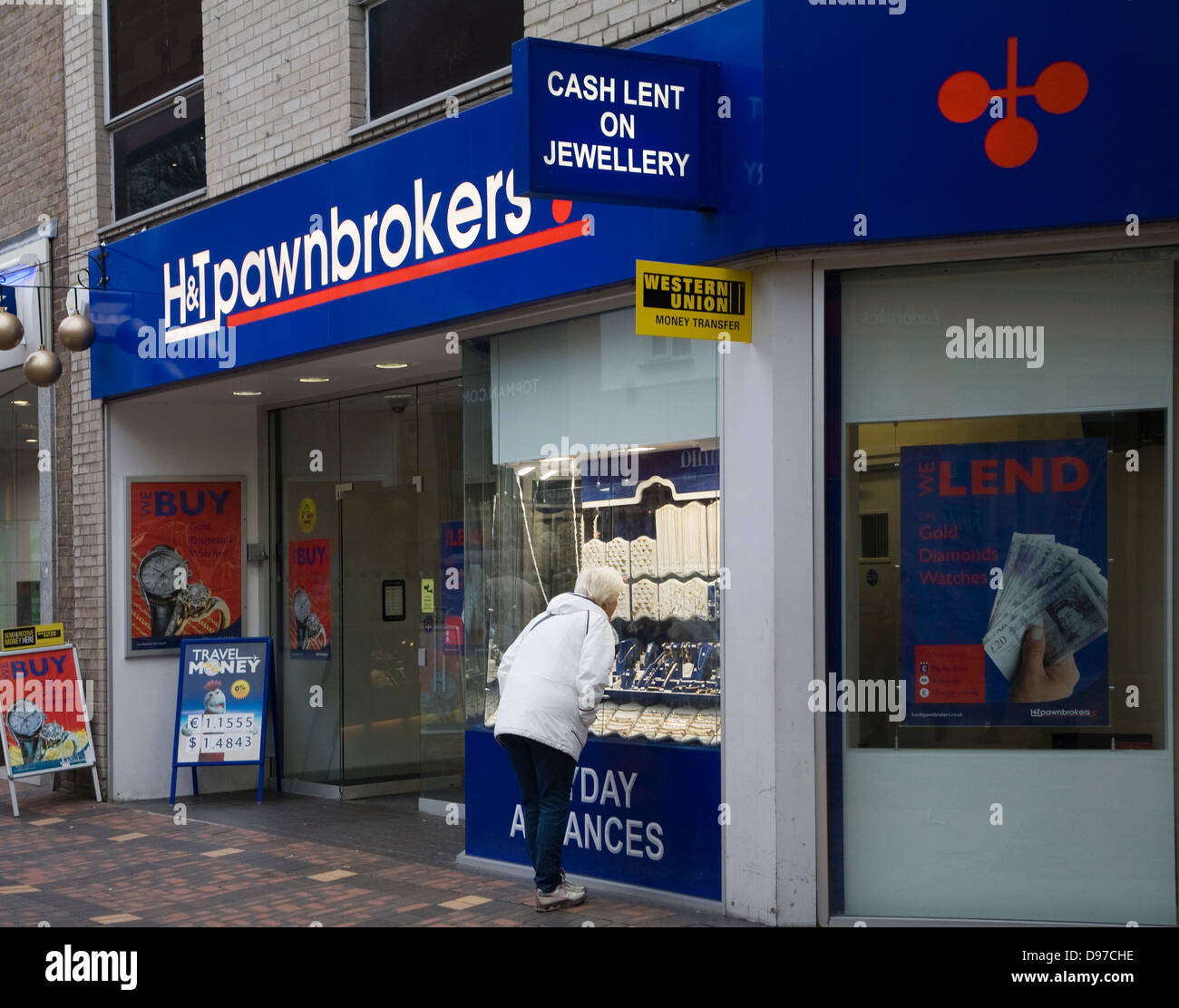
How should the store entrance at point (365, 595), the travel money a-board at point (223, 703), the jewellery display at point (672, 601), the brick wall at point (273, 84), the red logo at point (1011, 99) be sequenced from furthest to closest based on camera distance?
the travel money a-board at point (223, 703), the store entrance at point (365, 595), the brick wall at point (273, 84), the jewellery display at point (672, 601), the red logo at point (1011, 99)

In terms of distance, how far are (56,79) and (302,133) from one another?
3779 millimetres

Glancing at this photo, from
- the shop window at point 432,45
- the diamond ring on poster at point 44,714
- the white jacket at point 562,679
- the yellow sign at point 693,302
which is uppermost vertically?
the shop window at point 432,45

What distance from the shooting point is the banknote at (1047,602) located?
20.4ft

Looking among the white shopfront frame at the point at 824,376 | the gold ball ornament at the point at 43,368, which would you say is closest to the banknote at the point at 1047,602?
the white shopfront frame at the point at 824,376

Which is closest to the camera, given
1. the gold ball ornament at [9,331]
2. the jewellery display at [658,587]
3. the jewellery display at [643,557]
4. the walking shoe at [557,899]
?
the walking shoe at [557,899]

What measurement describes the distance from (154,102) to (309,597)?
4.07 meters

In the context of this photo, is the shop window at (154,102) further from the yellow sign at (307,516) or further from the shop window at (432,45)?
the yellow sign at (307,516)

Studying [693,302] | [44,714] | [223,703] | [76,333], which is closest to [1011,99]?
[693,302]

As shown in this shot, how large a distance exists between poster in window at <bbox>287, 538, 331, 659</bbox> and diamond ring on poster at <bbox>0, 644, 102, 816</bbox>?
5.60 feet

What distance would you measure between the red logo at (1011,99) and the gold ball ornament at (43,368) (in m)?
7.32

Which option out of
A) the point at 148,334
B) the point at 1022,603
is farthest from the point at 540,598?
the point at 148,334

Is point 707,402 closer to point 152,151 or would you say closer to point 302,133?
point 302,133

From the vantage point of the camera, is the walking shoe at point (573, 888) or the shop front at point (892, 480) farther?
the walking shoe at point (573, 888)

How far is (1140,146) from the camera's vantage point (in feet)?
19.2
